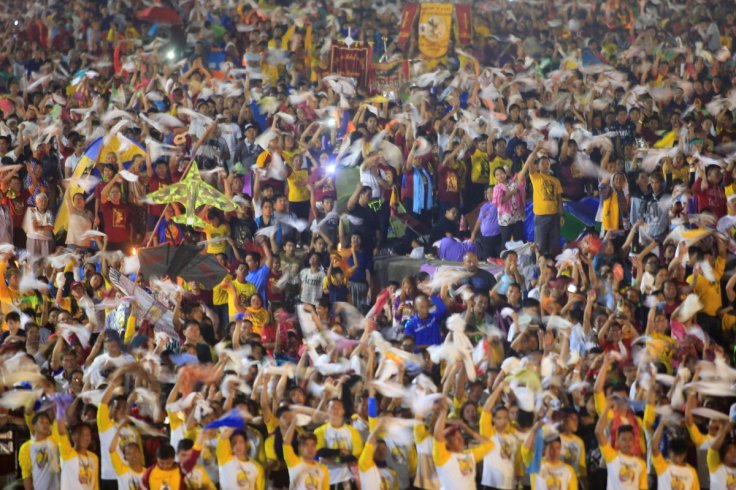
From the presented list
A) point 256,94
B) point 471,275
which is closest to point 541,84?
point 256,94

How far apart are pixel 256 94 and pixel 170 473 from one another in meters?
6.40

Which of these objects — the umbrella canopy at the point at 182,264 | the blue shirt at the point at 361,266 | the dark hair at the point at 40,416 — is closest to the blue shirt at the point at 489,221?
the blue shirt at the point at 361,266

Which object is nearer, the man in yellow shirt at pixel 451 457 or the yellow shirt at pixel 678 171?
the man in yellow shirt at pixel 451 457

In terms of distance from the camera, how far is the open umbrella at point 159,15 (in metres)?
19.2

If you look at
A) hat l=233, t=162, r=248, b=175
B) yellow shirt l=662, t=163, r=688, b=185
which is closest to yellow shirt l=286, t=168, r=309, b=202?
hat l=233, t=162, r=248, b=175

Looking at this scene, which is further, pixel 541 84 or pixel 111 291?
pixel 541 84

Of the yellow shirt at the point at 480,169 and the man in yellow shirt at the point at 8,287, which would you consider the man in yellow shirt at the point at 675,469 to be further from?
the man in yellow shirt at the point at 8,287

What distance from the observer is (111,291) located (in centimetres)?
1339

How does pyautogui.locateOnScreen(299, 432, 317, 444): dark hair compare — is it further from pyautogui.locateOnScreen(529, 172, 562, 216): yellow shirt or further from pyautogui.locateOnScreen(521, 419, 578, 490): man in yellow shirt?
pyautogui.locateOnScreen(529, 172, 562, 216): yellow shirt

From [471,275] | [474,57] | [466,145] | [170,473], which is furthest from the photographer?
[474,57]

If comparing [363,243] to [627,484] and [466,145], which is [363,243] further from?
[627,484]

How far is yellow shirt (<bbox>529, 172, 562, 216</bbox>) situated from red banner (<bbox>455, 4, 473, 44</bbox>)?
4.72 meters

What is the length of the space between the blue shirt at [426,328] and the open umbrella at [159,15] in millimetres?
7814

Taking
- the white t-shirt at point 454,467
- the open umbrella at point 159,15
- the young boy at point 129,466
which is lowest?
the white t-shirt at point 454,467
